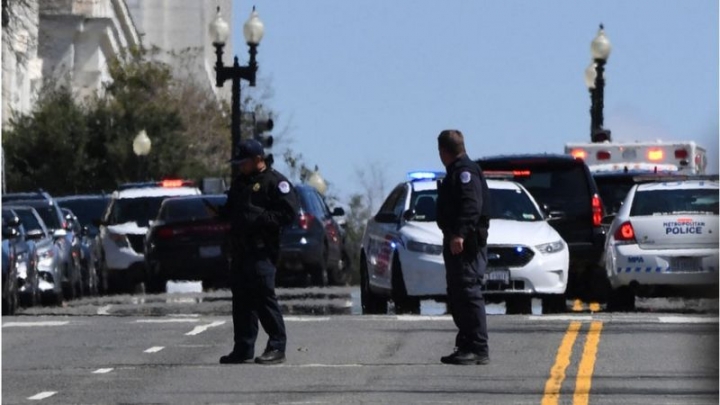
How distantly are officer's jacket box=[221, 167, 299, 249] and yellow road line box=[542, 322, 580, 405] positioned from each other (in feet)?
7.47

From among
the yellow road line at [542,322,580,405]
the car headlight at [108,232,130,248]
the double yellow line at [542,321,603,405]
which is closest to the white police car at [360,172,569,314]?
the double yellow line at [542,321,603,405]

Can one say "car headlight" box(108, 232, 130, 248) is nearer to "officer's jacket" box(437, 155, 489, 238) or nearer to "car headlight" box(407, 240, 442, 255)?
"car headlight" box(407, 240, 442, 255)

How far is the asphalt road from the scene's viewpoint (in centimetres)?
1453

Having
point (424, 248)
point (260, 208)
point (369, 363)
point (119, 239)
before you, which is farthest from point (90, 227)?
point (369, 363)

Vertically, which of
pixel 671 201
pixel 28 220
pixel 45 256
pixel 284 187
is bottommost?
pixel 45 256

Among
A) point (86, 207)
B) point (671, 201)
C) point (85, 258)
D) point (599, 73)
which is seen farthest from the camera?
point (599, 73)

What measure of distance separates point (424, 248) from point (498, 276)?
82cm

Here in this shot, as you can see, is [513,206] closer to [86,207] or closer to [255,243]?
[255,243]

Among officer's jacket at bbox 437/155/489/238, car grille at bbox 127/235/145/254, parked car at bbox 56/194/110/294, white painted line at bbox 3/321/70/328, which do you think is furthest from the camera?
car grille at bbox 127/235/145/254

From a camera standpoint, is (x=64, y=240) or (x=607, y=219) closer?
(x=607, y=219)

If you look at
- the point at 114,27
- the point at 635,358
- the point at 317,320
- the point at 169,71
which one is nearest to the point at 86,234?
the point at 317,320

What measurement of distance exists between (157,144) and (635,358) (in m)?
54.3

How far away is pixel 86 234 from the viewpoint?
119 feet

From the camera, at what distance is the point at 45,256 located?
30500 mm
